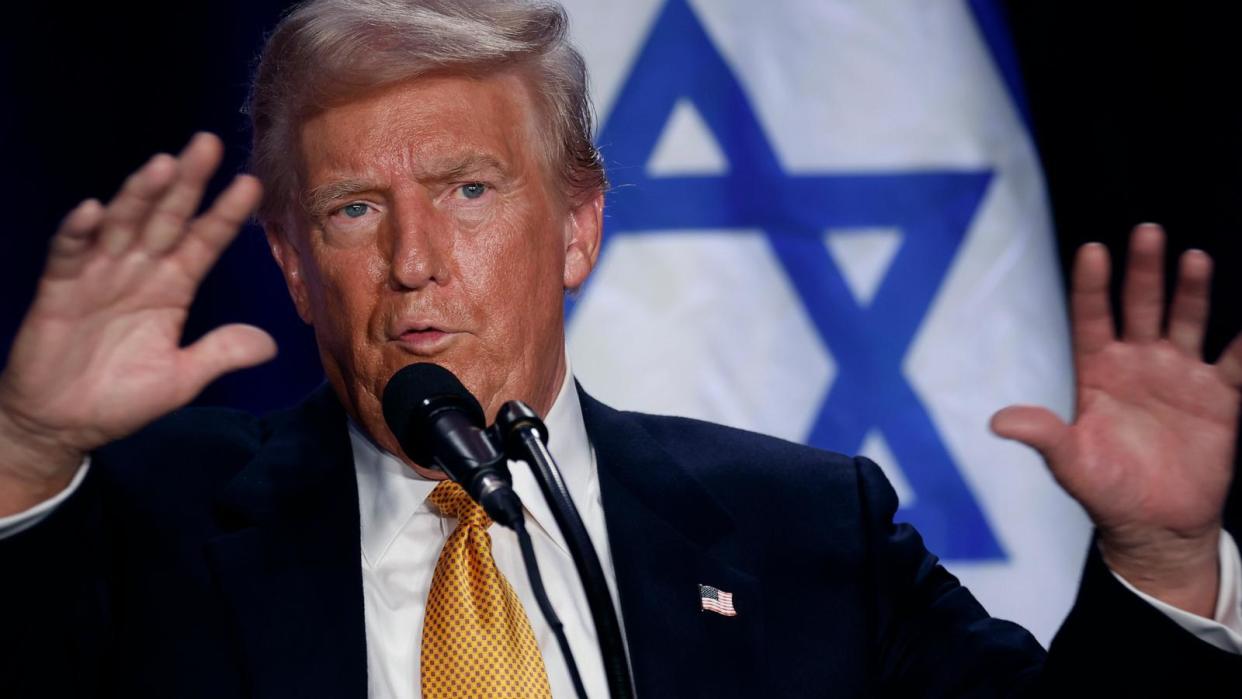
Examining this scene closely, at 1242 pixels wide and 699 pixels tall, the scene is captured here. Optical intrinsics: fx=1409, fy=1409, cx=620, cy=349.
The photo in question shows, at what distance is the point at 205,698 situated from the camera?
70.7 inches

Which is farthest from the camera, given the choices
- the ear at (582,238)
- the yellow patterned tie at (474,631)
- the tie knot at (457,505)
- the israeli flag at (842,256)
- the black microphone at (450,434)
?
the israeli flag at (842,256)

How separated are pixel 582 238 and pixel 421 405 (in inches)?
37.7

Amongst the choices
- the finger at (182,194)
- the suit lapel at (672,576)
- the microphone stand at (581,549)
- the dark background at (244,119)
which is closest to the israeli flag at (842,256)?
the dark background at (244,119)

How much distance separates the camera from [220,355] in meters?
1.55

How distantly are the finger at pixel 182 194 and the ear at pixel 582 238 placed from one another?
816 mm

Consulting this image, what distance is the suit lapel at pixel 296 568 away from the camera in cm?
182

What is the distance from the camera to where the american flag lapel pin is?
2.01 m

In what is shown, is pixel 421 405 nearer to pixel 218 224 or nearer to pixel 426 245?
pixel 218 224

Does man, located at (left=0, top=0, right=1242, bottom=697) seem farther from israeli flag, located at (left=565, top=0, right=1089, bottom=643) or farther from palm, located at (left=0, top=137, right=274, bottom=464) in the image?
israeli flag, located at (left=565, top=0, right=1089, bottom=643)

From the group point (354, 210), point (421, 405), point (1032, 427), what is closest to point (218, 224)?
point (421, 405)

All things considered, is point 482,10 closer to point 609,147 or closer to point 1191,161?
point 609,147

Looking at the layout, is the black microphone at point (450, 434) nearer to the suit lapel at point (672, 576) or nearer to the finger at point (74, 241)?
the finger at point (74, 241)

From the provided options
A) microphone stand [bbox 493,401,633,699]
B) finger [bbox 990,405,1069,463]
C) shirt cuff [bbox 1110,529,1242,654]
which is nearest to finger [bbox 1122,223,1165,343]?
finger [bbox 990,405,1069,463]

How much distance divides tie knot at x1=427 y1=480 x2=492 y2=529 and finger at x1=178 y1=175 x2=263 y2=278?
53cm
